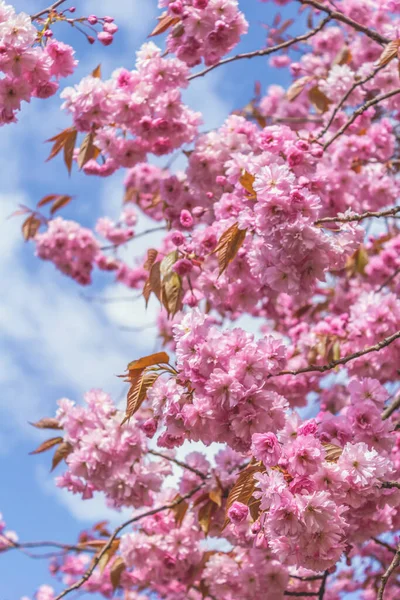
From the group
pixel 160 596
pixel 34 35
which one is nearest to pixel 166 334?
pixel 160 596

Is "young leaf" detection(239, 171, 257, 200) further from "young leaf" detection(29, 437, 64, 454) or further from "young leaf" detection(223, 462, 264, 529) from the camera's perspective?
"young leaf" detection(29, 437, 64, 454)

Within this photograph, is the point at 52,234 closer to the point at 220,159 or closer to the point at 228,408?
the point at 220,159

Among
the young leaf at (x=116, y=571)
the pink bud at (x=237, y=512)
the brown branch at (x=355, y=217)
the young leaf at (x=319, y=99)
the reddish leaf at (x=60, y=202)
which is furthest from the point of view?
the reddish leaf at (x=60, y=202)

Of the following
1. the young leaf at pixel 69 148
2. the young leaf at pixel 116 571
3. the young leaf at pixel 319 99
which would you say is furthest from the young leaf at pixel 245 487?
the young leaf at pixel 319 99

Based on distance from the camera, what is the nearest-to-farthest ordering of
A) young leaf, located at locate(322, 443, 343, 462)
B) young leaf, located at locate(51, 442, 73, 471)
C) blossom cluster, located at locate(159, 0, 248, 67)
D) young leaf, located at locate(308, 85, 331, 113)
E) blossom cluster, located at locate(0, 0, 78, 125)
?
young leaf, located at locate(322, 443, 343, 462) → blossom cluster, located at locate(0, 0, 78, 125) → blossom cluster, located at locate(159, 0, 248, 67) → young leaf, located at locate(51, 442, 73, 471) → young leaf, located at locate(308, 85, 331, 113)

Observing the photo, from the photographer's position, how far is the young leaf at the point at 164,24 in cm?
283

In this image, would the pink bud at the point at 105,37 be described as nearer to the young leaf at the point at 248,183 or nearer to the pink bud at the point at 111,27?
the pink bud at the point at 111,27

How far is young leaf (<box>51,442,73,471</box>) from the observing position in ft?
9.62

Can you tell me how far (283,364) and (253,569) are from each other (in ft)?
4.75

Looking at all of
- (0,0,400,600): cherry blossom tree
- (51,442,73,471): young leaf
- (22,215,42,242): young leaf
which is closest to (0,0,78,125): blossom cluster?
(0,0,400,600): cherry blossom tree

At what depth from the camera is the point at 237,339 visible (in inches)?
73.0

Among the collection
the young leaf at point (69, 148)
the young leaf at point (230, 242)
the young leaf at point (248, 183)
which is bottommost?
the young leaf at point (230, 242)

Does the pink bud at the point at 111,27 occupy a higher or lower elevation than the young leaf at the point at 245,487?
higher

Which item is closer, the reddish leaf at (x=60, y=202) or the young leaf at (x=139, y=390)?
the young leaf at (x=139, y=390)
